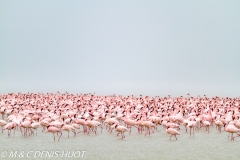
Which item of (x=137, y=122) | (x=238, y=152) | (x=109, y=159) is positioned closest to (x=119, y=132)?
(x=137, y=122)

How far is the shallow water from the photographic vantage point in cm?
1258

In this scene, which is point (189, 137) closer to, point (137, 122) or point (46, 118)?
point (137, 122)

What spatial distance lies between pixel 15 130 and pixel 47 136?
7.05 ft

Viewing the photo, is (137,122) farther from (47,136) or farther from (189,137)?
(47,136)

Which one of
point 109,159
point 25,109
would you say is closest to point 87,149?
point 109,159

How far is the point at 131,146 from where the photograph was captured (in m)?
13.8

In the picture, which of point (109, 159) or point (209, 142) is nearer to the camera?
point (109, 159)

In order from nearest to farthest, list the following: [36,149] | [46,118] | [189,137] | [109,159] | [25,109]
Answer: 1. [109,159]
2. [36,149]
3. [189,137]
4. [46,118]
5. [25,109]

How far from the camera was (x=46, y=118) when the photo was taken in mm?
16859

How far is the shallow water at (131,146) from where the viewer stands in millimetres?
12578

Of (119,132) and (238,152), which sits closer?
(238,152)

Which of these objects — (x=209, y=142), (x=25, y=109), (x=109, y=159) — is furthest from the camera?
(x=25, y=109)

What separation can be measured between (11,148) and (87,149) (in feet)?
8.78

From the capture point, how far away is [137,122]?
52.7 feet
